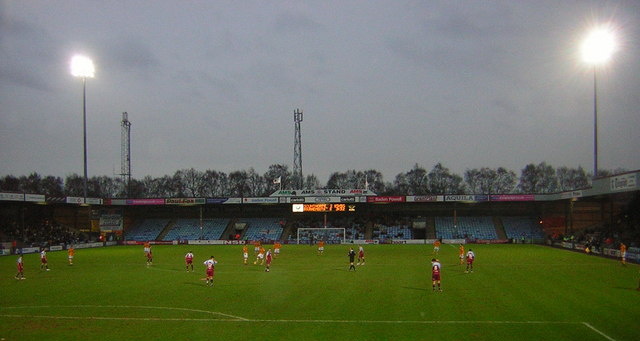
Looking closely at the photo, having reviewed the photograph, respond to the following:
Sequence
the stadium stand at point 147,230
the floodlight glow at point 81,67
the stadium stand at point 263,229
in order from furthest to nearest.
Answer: the stadium stand at point 147,230, the stadium stand at point 263,229, the floodlight glow at point 81,67

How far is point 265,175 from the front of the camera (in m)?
134

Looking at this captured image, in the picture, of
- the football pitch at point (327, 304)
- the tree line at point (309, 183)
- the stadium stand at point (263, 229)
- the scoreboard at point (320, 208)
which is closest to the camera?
the football pitch at point (327, 304)

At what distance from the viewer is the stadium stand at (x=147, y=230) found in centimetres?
8319

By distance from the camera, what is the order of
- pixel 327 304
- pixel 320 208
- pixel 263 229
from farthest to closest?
1. pixel 263 229
2. pixel 320 208
3. pixel 327 304

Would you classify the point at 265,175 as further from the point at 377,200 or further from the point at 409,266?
the point at 409,266

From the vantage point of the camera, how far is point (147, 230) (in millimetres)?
85312

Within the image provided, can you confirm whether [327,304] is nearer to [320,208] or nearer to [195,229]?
[320,208]

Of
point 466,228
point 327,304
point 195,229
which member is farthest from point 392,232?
point 327,304

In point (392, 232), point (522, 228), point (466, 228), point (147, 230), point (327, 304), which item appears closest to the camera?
point (327, 304)

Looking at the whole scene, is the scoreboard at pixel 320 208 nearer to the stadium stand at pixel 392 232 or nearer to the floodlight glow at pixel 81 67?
the stadium stand at pixel 392 232

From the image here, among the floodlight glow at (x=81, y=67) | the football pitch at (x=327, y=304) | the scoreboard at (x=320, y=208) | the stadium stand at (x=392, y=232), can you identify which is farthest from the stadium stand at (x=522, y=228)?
the floodlight glow at (x=81, y=67)

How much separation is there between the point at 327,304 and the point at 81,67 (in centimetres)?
5412

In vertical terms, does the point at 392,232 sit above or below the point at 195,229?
below

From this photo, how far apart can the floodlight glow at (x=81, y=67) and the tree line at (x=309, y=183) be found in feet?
198
